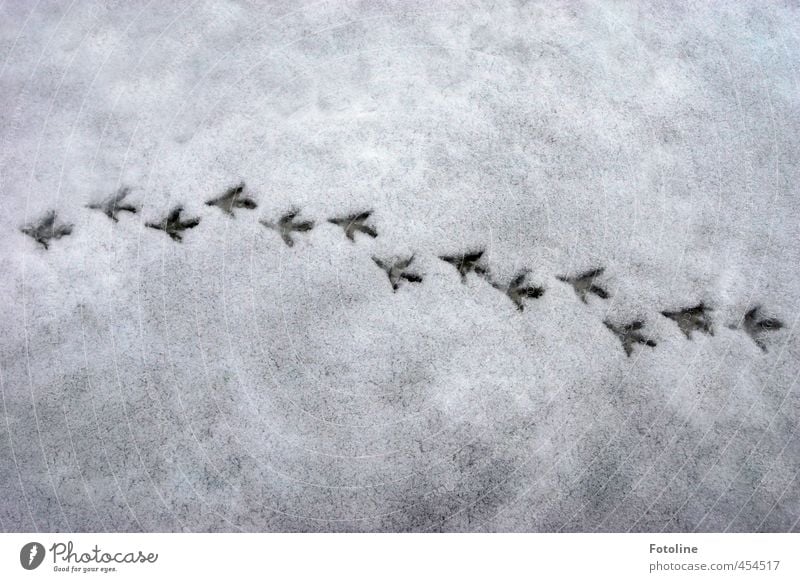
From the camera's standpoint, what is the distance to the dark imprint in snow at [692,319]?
2275 mm

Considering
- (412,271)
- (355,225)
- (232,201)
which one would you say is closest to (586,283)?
(412,271)

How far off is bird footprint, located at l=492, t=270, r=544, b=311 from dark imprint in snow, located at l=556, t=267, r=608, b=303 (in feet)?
0.36

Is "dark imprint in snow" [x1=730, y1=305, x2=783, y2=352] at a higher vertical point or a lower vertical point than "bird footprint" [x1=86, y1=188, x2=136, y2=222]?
lower

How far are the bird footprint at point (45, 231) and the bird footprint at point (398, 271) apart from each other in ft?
4.15

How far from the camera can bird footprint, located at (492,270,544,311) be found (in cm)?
228

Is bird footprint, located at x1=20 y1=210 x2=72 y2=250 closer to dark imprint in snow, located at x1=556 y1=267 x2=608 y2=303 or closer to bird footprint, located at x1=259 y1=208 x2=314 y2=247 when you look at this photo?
bird footprint, located at x1=259 y1=208 x2=314 y2=247

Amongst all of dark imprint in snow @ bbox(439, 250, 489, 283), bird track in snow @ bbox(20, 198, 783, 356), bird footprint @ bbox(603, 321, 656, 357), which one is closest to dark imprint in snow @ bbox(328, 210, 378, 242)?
bird track in snow @ bbox(20, 198, 783, 356)
